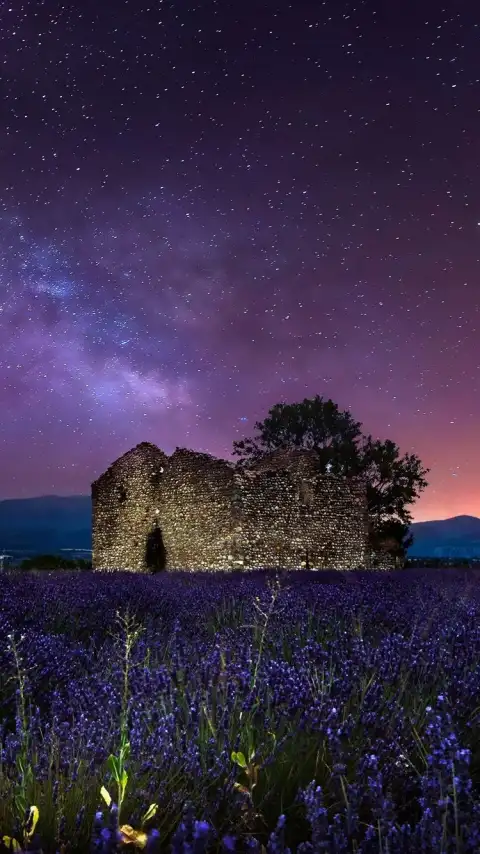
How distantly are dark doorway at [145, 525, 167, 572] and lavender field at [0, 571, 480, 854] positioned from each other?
16349mm

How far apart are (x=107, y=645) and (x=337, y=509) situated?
1686 centimetres

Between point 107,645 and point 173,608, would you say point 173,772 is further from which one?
point 173,608

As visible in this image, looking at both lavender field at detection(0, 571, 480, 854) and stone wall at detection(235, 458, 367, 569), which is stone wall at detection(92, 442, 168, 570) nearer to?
stone wall at detection(235, 458, 367, 569)

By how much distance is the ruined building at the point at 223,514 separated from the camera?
723 inches

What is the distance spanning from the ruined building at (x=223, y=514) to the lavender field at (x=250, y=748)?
14.1 meters

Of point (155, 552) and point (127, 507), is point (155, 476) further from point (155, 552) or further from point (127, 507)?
point (155, 552)

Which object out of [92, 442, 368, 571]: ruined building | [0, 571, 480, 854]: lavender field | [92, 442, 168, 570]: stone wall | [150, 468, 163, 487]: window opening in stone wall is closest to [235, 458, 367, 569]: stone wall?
[92, 442, 368, 571]: ruined building

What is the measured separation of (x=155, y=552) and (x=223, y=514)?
328 centimetres

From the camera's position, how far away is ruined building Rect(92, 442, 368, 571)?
1838cm

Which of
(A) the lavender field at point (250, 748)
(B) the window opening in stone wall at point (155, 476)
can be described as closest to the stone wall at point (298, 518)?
(B) the window opening in stone wall at point (155, 476)

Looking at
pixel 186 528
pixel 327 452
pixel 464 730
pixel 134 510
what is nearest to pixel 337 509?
pixel 186 528

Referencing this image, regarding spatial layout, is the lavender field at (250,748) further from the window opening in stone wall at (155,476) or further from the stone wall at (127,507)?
the stone wall at (127,507)

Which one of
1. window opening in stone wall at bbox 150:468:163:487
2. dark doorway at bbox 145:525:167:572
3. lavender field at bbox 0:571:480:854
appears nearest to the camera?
lavender field at bbox 0:571:480:854

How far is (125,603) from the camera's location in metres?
5.79
